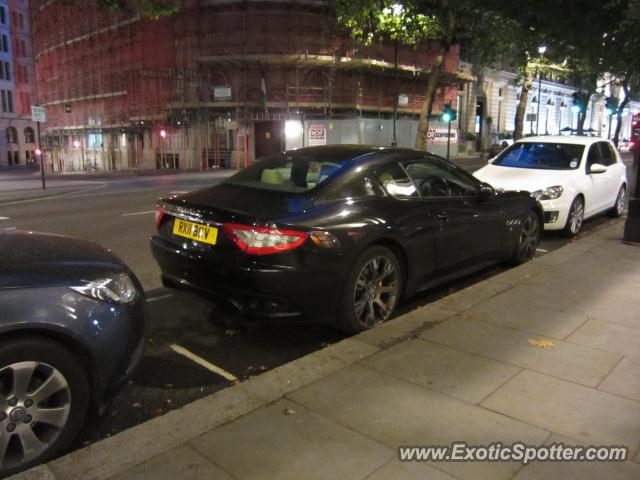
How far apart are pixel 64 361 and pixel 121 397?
100 centimetres

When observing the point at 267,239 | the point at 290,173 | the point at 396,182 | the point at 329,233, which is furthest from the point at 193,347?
the point at 396,182

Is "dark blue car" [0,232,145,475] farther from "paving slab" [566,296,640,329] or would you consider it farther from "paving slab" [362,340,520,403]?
"paving slab" [566,296,640,329]

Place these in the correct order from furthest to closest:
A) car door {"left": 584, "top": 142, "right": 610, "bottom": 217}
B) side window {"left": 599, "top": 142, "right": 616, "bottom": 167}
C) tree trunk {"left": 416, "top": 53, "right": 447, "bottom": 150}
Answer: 1. tree trunk {"left": 416, "top": 53, "right": 447, "bottom": 150}
2. side window {"left": 599, "top": 142, "right": 616, "bottom": 167}
3. car door {"left": 584, "top": 142, "right": 610, "bottom": 217}

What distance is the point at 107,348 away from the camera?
2.95 metres

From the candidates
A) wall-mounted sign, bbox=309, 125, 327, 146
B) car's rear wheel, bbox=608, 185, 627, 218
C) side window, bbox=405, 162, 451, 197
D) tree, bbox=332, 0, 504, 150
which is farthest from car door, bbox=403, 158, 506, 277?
wall-mounted sign, bbox=309, 125, 327, 146

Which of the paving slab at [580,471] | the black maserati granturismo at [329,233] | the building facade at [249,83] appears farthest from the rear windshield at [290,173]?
the building facade at [249,83]

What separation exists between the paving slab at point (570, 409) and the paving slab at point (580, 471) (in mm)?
187

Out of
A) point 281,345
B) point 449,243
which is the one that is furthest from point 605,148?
point 281,345

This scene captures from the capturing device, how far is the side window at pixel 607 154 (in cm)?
1016

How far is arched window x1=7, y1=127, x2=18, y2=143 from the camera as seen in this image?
6556 cm

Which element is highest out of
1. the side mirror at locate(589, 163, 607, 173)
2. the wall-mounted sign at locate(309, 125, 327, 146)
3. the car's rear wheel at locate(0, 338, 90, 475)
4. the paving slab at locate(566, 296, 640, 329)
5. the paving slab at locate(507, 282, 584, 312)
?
the wall-mounted sign at locate(309, 125, 327, 146)

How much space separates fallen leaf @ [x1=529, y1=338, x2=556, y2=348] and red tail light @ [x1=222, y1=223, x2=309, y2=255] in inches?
75.3

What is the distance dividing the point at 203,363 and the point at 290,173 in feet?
6.19

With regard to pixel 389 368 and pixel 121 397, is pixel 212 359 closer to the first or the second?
pixel 121 397
